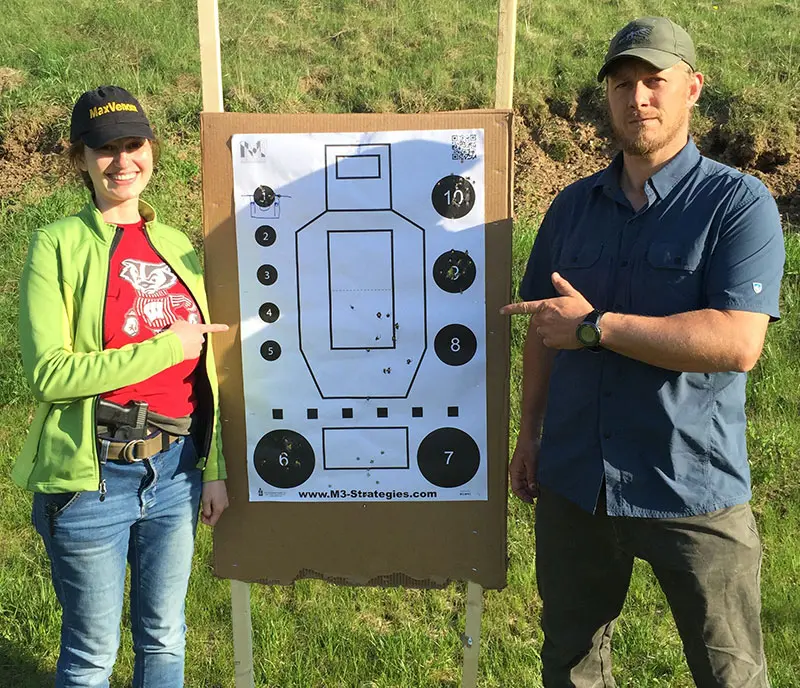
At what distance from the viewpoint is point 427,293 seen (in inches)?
92.2

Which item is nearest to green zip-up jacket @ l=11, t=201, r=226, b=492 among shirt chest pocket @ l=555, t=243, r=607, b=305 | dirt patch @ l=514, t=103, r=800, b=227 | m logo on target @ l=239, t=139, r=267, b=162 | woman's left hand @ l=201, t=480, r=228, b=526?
woman's left hand @ l=201, t=480, r=228, b=526

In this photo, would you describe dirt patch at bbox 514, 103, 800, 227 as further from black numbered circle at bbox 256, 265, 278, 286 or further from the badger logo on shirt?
the badger logo on shirt

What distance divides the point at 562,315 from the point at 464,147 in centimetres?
70

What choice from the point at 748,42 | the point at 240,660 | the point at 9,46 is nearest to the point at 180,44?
the point at 9,46

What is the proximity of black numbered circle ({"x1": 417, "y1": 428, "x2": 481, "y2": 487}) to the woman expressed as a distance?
2.42 ft

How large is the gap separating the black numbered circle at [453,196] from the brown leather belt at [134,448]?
1047 mm

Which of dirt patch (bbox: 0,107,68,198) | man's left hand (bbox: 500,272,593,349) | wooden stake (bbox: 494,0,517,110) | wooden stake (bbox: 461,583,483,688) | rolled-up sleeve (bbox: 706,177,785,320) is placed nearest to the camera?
rolled-up sleeve (bbox: 706,177,785,320)

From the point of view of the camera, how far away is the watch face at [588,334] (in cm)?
180

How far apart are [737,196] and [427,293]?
0.92 metres

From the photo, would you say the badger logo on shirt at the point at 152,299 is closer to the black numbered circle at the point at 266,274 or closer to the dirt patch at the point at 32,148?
the black numbered circle at the point at 266,274

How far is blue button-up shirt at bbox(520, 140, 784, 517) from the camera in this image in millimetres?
1786

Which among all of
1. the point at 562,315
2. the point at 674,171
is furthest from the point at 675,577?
the point at 674,171

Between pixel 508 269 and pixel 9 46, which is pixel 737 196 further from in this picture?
pixel 9 46

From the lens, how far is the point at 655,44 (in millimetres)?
1871
